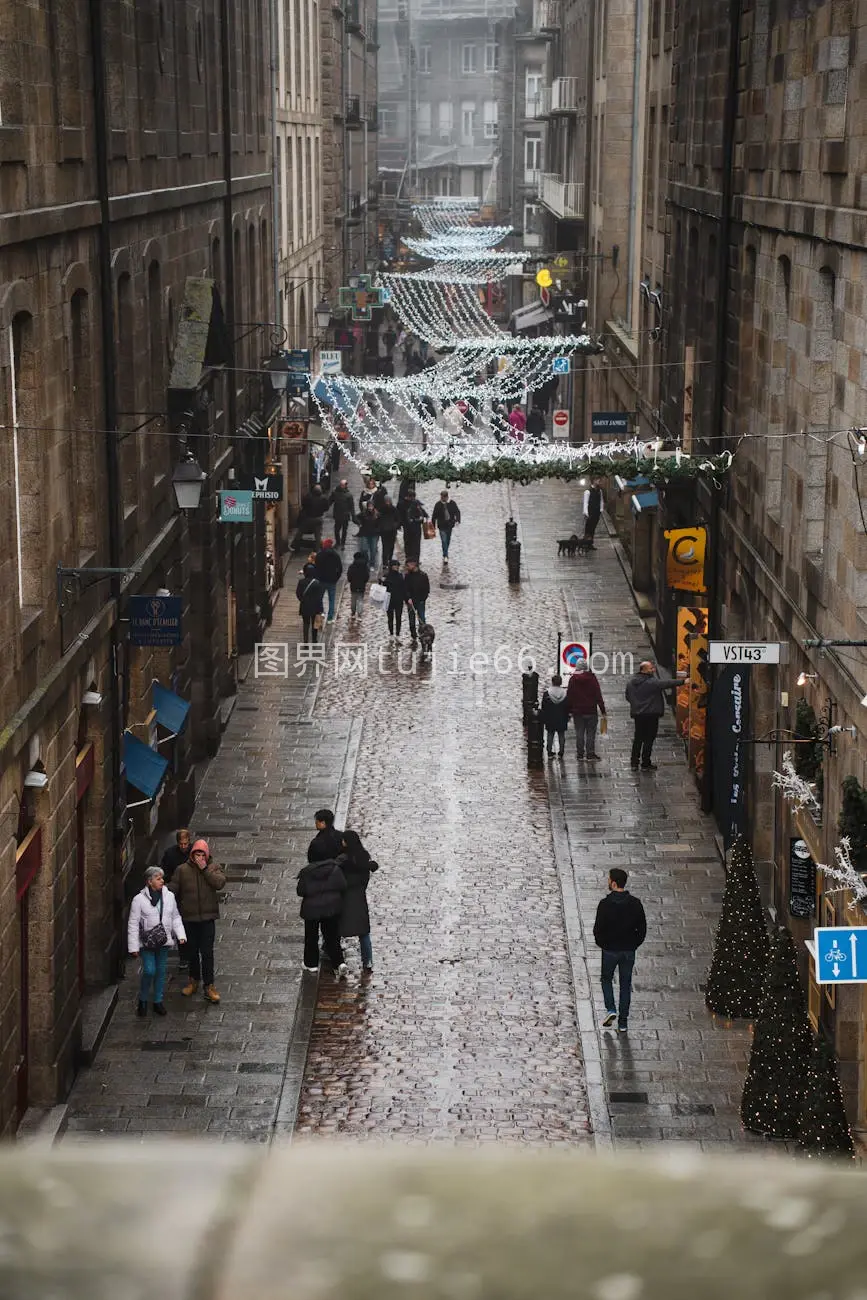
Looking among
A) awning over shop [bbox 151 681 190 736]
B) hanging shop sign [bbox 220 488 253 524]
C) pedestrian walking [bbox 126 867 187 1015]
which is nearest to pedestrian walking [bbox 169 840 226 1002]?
pedestrian walking [bbox 126 867 187 1015]

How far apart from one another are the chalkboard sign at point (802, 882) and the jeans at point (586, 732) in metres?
9.06

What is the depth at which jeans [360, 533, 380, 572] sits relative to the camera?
38375mm

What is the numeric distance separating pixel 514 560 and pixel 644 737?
44.2ft

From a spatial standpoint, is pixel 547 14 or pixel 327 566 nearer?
pixel 327 566

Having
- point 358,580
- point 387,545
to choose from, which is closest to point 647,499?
point 358,580

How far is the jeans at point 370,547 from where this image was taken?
126ft

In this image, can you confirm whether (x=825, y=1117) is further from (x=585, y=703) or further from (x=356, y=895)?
(x=585, y=703)

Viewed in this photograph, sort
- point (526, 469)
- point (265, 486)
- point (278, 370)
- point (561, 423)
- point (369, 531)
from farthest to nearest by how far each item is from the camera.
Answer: point (561, 423)
point (369, 531)
point (278, 370)
point (265, 486)
point (526, 469)

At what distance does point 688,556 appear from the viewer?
81.5 feet

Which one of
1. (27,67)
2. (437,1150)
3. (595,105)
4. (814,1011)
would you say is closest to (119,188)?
(27,67)

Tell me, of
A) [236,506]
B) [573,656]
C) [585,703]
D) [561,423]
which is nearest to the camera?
[585,703]

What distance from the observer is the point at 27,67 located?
557 inches

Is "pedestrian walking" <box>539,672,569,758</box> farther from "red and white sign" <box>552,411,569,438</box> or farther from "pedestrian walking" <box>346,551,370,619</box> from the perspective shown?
"red and white sign" <box>552,411,569,438</box>

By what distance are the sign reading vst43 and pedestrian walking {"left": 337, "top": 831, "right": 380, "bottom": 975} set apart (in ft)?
12.4
